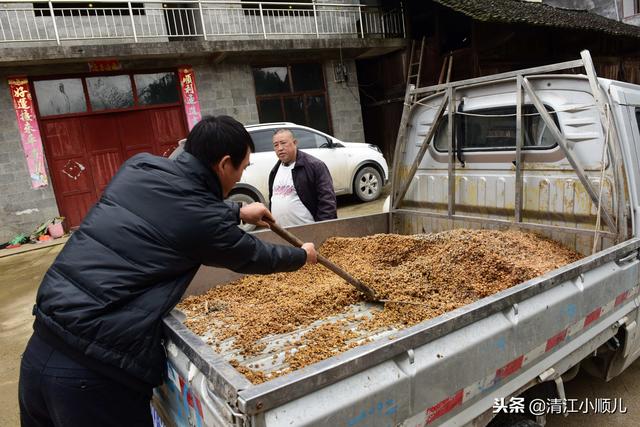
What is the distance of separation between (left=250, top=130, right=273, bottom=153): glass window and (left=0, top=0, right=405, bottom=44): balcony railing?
3322 millimetres

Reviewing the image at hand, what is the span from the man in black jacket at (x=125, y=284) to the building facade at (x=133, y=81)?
876 cm

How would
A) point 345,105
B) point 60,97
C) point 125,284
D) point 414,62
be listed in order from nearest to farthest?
point 125,284 < point 60,97 < point 345,105 < point 414,62

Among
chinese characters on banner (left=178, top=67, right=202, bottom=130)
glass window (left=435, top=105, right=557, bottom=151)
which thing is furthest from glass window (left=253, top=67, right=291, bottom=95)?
glass window (left=435, top=105, right=557, bottom=151)

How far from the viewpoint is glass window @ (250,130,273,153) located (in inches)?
298

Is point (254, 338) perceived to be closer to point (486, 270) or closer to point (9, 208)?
point (486, 270)

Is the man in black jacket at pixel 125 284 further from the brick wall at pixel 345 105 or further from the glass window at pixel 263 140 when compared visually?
the brick wall at pixel 345 105

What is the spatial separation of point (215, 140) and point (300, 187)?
6.80 ft

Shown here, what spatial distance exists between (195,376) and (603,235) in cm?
236

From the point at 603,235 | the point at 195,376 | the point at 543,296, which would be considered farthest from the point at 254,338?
the point at 603,235

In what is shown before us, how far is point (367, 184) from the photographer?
922 centimetres

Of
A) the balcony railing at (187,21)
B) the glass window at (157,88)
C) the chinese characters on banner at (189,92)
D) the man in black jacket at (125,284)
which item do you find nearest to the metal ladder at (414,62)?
the balcony railing at (187,21)

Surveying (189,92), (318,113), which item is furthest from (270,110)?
(189,92)

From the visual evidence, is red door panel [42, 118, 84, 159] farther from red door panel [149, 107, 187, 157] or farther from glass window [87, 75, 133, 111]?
red door panel [149, 107, 187, 157]

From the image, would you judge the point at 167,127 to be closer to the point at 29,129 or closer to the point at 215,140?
the point at 29,129
